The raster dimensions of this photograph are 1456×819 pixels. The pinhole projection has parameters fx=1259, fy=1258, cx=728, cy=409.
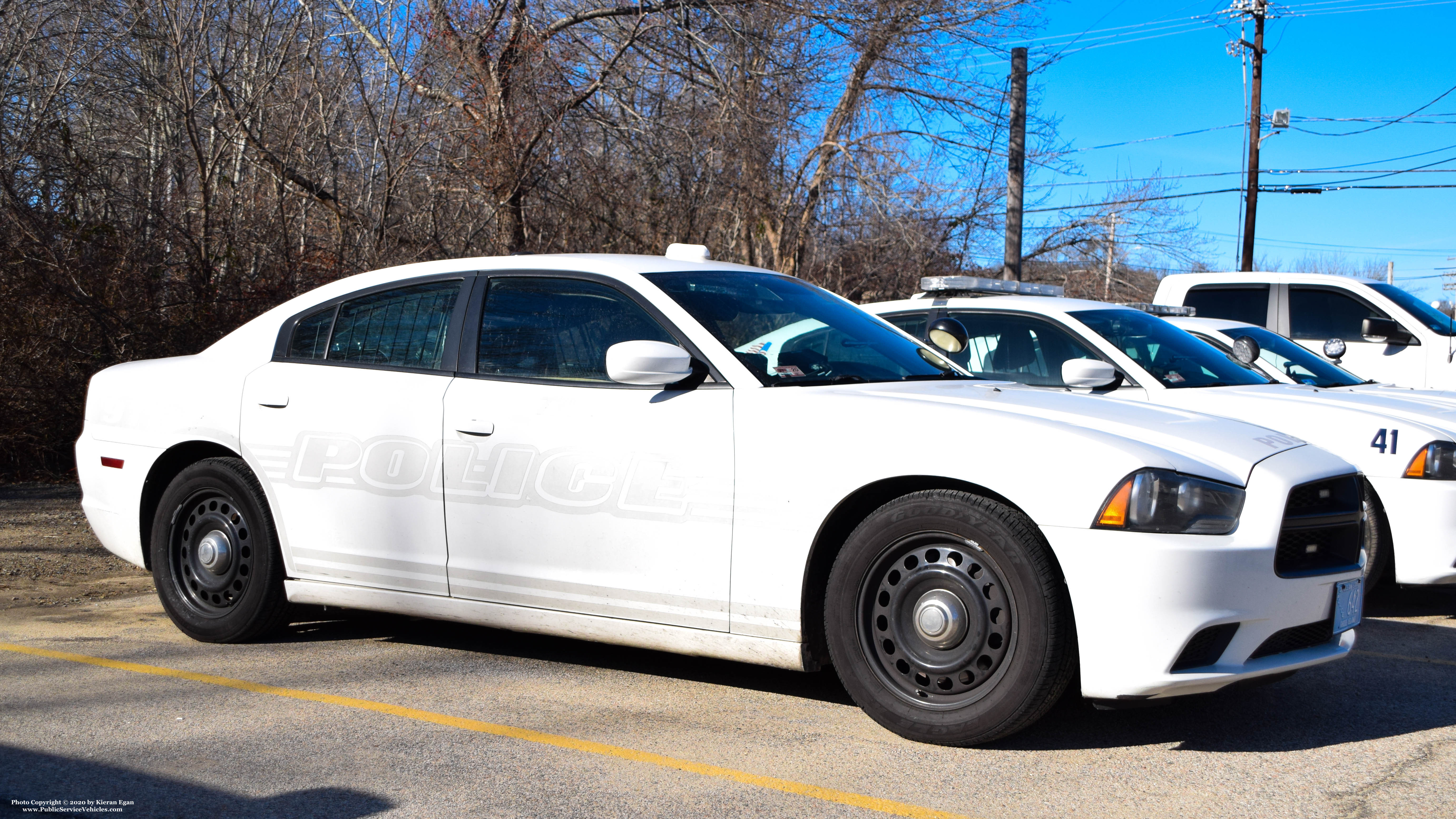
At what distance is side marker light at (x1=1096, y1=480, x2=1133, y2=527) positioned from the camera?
3695 mm

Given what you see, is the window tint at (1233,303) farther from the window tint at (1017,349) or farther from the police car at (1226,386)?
the window tint at (1017,349)

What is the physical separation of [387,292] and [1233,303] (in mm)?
10020

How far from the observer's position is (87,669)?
4.95 meters

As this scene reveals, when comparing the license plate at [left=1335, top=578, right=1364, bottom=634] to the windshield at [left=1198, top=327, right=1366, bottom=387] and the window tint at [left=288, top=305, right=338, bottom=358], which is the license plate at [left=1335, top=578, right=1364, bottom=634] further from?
the windshield at [left=1198, top=327, right=1366, bottom=387]

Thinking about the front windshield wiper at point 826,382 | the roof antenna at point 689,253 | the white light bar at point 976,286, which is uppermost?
the roof antenna at point 689,253

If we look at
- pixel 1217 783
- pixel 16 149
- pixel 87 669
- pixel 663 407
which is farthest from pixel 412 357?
pixel 16 149

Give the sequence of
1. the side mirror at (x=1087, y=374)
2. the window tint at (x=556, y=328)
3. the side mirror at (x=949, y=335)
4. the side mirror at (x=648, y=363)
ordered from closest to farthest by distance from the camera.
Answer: the side mirror at (x=648, y=363) → the window tint at (x=556, y=328) → the side mirror at (x=1087, y=374) → the side mirror at (x=949, y=335)

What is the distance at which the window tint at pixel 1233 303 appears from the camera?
1262cm

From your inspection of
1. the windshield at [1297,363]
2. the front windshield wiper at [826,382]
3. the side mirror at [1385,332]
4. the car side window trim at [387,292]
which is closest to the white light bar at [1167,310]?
the windshield at [1297,363]

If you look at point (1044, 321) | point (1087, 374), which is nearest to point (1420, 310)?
point (1044, 321)

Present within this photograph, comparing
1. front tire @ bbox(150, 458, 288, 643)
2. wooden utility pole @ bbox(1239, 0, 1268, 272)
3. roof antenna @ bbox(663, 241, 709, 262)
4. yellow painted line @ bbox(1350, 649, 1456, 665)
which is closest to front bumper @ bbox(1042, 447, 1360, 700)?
yellow painted line @ bbox(1350, 649, 1456, 665)

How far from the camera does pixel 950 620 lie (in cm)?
392

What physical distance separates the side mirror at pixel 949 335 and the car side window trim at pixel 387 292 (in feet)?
7.97

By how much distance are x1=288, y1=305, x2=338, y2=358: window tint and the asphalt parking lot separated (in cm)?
128
